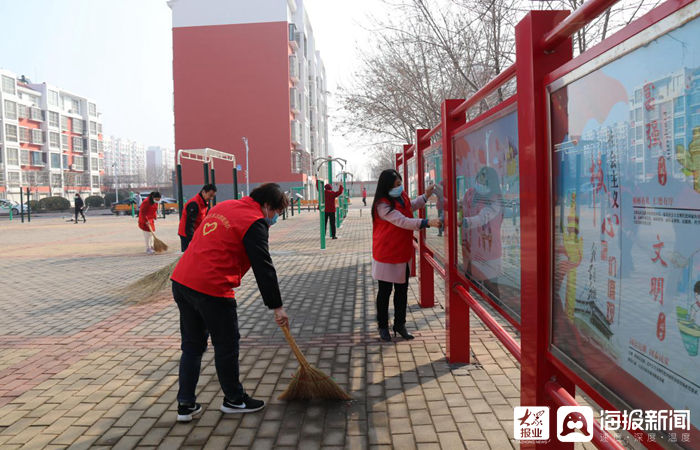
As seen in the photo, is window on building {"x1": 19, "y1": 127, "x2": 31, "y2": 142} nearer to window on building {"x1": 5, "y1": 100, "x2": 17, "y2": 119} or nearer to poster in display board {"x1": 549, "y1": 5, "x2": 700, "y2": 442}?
window on building {"x1": 5, "y1": 100, "x2": 17, "y2": 119}

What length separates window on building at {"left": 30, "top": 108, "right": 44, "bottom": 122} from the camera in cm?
7144

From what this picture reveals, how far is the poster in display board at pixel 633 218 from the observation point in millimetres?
1339

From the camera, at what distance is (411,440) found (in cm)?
315

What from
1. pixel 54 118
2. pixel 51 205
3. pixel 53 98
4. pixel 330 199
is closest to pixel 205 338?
pixel 330 199

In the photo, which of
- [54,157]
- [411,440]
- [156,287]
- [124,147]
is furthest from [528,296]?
[124,147]

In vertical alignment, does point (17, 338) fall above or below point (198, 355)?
below

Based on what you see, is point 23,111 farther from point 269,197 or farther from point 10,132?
point 269,197

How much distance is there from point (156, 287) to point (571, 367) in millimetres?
7217

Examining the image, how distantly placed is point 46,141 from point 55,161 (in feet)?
11.7

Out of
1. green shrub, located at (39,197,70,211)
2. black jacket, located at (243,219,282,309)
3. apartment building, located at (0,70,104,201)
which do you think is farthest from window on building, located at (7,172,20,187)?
black jacket, located at (243,219,282,309)

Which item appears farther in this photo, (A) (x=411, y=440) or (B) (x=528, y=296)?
(A) (x=411, y=440)

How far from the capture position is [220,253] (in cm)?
334

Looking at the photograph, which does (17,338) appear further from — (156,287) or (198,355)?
(198,355)

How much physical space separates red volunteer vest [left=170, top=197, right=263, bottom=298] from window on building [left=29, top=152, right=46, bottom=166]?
7914 cm
